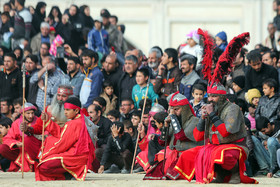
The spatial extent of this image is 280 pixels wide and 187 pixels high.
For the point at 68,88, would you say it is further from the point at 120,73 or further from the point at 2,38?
the point at 2,38

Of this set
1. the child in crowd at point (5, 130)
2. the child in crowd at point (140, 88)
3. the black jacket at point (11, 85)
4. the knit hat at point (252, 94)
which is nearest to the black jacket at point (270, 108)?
the knit hat at point (252, 94)

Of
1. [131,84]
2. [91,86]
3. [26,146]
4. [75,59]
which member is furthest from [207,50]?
[75,59]

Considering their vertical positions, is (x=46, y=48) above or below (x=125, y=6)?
below

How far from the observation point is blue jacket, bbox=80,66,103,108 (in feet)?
55.6

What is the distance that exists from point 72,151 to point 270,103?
4.13 metres

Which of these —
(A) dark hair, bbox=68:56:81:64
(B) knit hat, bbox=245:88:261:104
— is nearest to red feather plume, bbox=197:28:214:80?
(B) knit hat, bbox=245:88:261:104

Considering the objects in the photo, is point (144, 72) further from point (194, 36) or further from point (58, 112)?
point (58, 112)

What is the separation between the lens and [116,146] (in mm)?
15070

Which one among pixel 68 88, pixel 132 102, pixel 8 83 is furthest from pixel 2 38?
pixel 68 88

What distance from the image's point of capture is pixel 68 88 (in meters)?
14.3

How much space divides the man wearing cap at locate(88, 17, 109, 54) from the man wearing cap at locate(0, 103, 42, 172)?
177 inches

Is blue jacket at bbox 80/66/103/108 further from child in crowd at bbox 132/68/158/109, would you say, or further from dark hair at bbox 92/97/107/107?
child in crowd at bbox 132/68/158/109

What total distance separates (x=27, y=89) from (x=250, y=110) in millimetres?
5298

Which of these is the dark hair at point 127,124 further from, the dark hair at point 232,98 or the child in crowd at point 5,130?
the child in crowd at point 5,130
